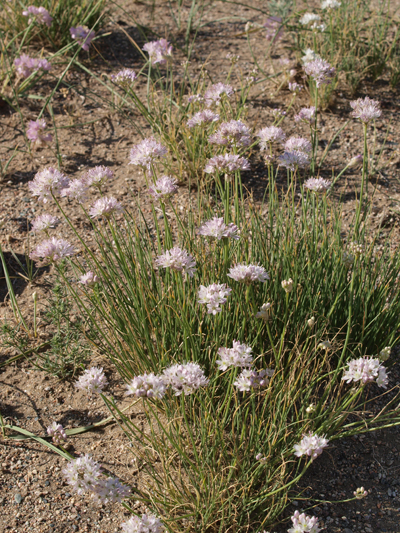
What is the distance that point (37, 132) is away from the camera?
416 centimetres

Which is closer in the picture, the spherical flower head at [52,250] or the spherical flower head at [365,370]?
the spherical flower head at [365,370]

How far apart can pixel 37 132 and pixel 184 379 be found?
3.05 metres

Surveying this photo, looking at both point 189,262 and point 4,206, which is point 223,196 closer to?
point 189,262

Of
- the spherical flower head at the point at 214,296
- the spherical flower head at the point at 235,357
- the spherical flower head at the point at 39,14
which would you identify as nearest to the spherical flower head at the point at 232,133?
the spherical flower head at the point at 214,296

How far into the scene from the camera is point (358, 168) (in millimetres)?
4336

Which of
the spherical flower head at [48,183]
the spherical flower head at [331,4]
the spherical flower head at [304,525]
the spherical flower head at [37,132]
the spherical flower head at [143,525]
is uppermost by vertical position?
the spherical flower head at [331,4]

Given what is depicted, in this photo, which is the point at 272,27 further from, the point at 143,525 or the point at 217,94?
the point at 143,525

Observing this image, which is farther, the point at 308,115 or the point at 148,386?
the point at 308,115

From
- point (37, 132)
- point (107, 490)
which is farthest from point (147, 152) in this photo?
point (37, 132)

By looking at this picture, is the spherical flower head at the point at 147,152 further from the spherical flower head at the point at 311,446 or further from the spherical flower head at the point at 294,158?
the spherical flower head at the point at 311,446

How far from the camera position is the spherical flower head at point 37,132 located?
4129mm

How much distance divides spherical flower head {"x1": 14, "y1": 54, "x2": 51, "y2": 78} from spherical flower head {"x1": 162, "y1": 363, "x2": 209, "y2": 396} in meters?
3.56

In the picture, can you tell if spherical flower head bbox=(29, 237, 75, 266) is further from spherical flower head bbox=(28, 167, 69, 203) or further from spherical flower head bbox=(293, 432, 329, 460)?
spherical flower head bbox=(293, 432, 329, 460)

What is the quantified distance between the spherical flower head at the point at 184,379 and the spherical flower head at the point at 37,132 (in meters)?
2.97
